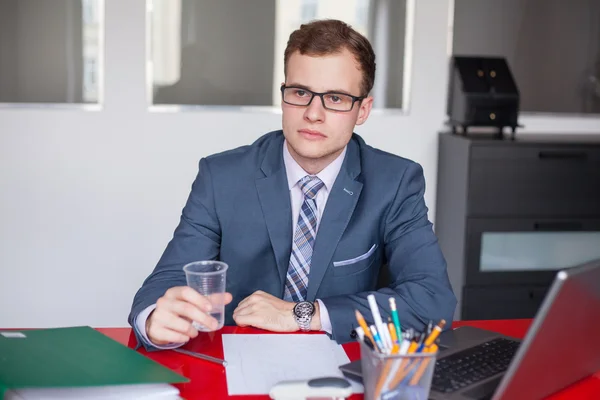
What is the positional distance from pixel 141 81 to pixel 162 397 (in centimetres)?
253

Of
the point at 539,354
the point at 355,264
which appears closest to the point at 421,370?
the point at 539,354

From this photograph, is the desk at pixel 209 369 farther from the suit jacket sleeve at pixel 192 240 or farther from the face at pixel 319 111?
the face at pixel 319 111

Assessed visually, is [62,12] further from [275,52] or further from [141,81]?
[275,52]

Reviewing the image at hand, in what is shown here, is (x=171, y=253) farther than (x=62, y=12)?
No

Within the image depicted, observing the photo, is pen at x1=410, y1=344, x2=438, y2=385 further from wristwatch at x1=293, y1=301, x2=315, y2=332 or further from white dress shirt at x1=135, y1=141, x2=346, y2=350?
white dress shirt at x1=135, y1=141, x2=346, y2=350

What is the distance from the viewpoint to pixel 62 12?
353 cm

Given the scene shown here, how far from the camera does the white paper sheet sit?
138 cm

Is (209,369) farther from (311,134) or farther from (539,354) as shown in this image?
(311,134)

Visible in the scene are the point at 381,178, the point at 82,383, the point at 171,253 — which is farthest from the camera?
the point at 381,178

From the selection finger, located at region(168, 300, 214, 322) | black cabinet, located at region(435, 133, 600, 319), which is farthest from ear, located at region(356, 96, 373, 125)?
black cabinet, located at region(435, 133, 600, 319)

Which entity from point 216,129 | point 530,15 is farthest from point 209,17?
point 530,15

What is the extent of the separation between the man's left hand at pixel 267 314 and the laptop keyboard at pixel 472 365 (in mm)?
360

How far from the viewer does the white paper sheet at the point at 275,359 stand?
4.53 feet

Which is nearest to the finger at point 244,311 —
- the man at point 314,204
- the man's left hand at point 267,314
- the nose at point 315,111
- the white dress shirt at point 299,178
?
the man's left hand at point 267,314
